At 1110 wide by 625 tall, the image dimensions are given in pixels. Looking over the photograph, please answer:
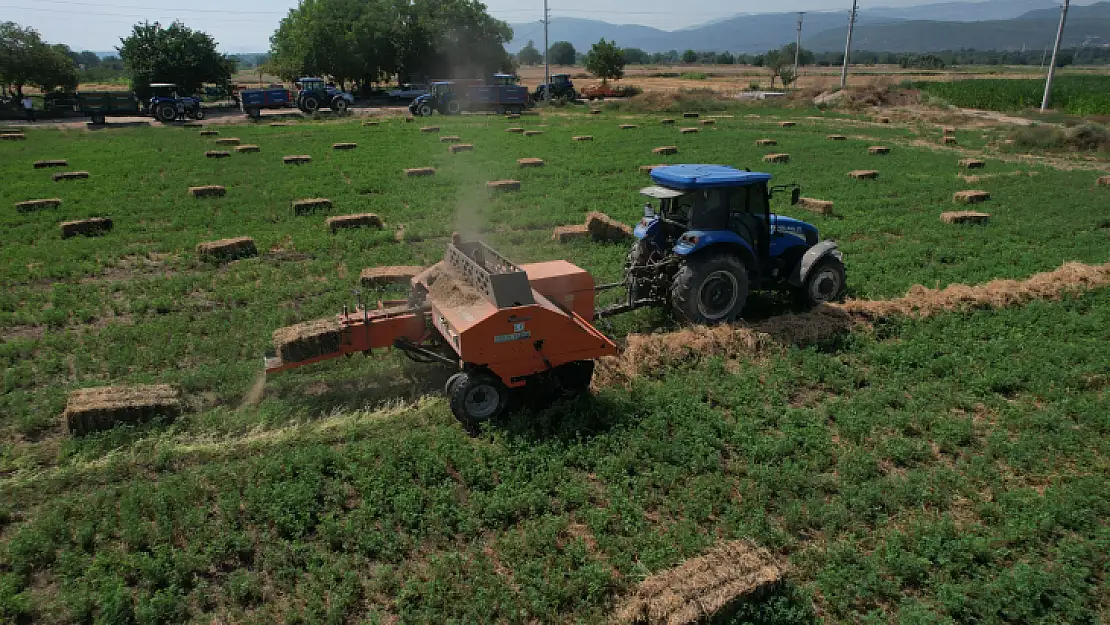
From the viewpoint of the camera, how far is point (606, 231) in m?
13.2

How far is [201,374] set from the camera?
7.75 metres

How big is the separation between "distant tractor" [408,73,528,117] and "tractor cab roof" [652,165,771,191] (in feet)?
115

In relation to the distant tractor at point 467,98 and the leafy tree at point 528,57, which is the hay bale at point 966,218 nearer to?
the distant tractor at point 467,98

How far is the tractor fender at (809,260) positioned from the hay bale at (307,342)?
20.8 ft

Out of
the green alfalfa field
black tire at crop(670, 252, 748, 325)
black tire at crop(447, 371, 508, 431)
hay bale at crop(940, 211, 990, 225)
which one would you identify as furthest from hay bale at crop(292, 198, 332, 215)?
hay bale at crop(940, 211, 990, 225)

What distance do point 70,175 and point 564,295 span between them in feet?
61.2

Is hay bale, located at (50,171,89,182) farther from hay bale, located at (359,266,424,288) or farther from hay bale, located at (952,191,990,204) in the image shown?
hay bale, located at (952,191,990,204)

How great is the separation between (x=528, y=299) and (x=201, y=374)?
13.7ft

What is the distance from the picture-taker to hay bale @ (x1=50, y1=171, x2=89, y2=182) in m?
18.9

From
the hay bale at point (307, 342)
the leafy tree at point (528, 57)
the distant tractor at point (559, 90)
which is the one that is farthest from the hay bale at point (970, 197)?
the leafy tree at point (528, 57)

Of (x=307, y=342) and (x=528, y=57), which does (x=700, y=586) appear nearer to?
(x=307, y=342)

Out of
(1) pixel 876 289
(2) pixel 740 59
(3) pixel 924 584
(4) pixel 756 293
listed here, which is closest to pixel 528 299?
(3) pixel 924 584

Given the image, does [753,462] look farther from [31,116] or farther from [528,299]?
[31,116]

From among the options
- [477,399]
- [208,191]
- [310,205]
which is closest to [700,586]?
[477,399]
